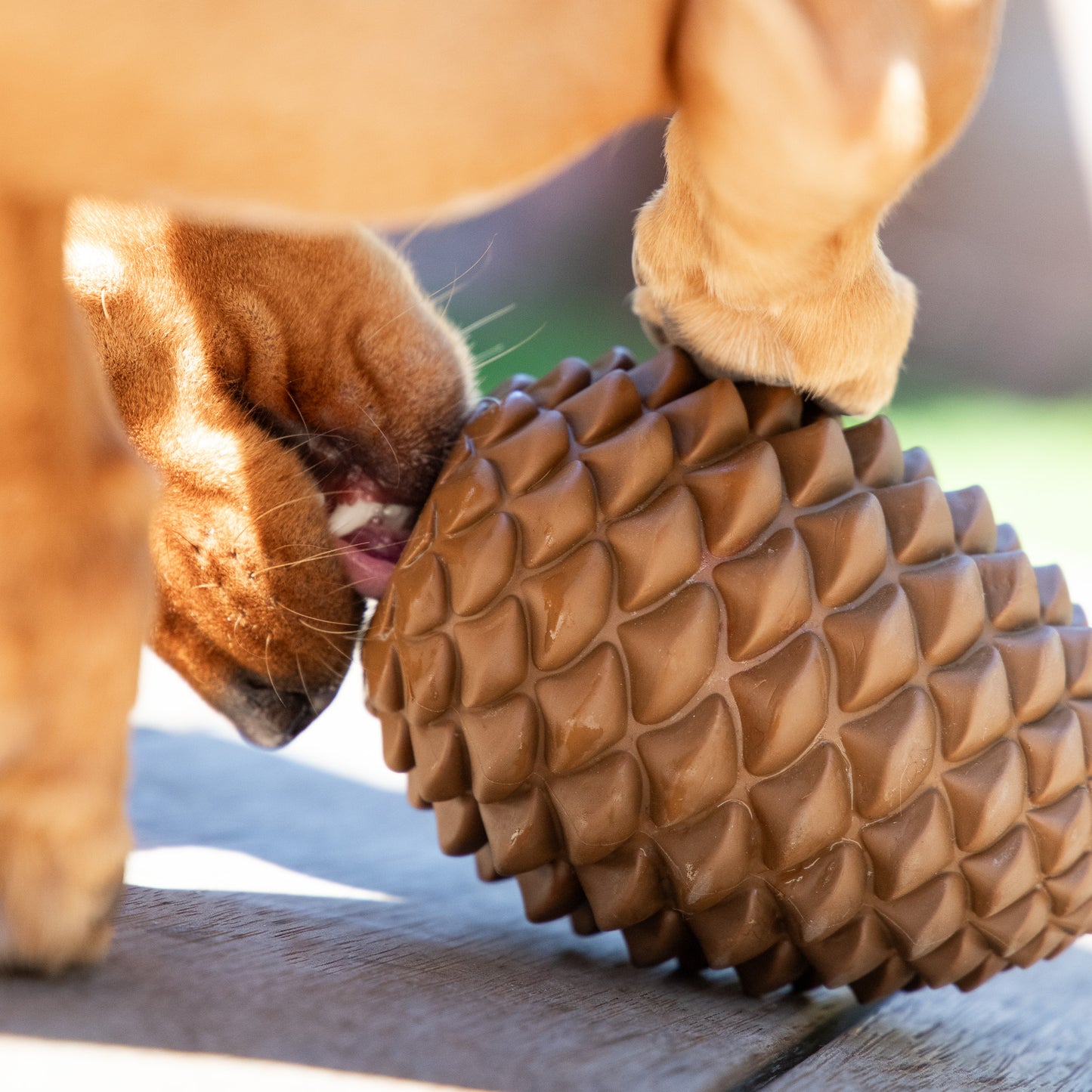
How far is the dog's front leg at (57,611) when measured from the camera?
1.52 ft

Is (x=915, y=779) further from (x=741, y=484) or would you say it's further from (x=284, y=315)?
(x=284, y=315)

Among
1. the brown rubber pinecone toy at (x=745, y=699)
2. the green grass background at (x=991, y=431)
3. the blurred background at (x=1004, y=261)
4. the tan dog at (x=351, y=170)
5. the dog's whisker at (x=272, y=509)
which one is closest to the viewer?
the tan dog at (x=351, y=170)

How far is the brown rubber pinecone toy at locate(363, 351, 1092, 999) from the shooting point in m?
0.58

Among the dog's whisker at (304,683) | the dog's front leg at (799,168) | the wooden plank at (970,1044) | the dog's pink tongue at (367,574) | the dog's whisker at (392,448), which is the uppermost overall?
the dog's front leg at (799,168)

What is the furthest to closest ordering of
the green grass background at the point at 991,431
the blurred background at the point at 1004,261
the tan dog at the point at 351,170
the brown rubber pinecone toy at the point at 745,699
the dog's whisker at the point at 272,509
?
the blurred background at the point at 1004,261, the green grass background at the point at 991,431, the dog's whisker at the point at 272,509, the brown rubber pinecone toy at the point at 745,699, the tan dog at the point at 351,170

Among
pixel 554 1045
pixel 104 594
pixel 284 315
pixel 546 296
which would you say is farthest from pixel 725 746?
pixel 546 296

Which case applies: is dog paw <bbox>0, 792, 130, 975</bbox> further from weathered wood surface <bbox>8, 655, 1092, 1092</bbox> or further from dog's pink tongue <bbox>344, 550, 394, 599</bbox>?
dog's pink tongue <bbox>344, 550, 394, 599</bbox>

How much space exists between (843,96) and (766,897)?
36 centimetres

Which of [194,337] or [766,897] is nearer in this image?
[766,897]

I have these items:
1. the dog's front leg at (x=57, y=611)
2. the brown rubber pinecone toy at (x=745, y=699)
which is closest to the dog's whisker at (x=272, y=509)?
the brown rubber pinecone toy at (x=745, y=699)

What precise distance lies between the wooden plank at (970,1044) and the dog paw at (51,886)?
29cm

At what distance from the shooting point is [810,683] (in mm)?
574

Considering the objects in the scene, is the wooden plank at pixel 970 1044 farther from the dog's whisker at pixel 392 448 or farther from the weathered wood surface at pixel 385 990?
the dog's whisker at pixel 392 448

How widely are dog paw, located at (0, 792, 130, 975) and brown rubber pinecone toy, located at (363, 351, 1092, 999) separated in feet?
0.58
